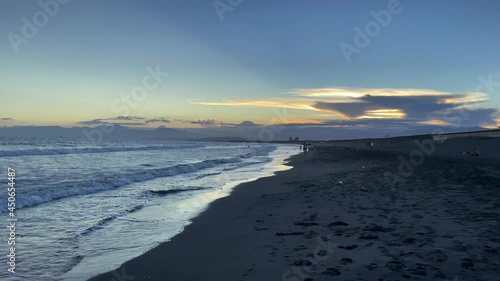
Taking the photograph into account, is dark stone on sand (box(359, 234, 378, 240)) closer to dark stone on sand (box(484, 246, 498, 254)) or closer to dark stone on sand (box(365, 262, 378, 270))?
dark stone on sand (box(365, 262, 378, 270))

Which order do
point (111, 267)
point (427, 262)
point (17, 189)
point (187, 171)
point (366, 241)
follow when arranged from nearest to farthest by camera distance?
point (427, 262), point (111, 267), point (366, 241), point (17, 189), point (187, 171)

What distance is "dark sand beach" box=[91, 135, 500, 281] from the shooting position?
6.34 m

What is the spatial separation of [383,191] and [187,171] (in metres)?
19.9

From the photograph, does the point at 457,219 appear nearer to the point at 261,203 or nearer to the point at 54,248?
the point at 261,203

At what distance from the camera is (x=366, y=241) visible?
8.05 meters

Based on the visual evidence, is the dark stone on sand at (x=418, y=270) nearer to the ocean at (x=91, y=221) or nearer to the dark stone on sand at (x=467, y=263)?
the dark stone on sand at (x=467, y=263)

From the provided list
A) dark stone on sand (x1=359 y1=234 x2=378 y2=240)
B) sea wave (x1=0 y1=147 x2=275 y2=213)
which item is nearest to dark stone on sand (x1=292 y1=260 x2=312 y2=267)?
dark stone on sand (x1=359 y1=234 x2=378 y2=240)

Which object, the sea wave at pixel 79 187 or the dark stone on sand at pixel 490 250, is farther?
the sea wave at pixel 79 187

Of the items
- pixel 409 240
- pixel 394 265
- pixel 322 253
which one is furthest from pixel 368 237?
pixel 394 265

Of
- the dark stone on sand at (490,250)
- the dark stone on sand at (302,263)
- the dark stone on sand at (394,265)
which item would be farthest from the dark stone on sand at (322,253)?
the dark stone on sand at (490,250)

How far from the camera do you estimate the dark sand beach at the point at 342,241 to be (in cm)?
634

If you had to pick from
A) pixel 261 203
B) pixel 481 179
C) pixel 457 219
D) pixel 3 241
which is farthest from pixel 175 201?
pixel 481 179

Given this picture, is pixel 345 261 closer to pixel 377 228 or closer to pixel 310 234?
pixel 310 234

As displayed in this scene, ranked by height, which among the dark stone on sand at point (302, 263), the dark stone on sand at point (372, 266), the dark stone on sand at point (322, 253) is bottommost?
the dark stone on sand at point (302, 263)
